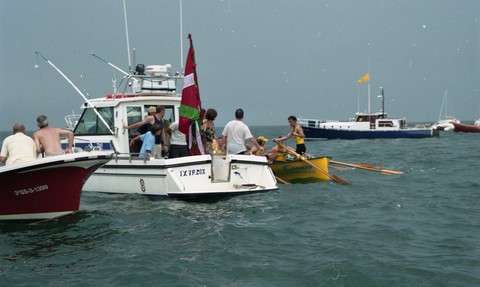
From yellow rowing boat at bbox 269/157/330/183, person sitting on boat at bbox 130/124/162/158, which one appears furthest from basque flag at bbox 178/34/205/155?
yellow rowing boat at bbox 269/157/330/183

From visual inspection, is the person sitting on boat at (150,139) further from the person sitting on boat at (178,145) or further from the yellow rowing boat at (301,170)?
the yellow rowing boat at (301,170)

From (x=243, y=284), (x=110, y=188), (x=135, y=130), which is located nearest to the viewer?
(x=243, y=284)

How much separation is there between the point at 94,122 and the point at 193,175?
4109mm

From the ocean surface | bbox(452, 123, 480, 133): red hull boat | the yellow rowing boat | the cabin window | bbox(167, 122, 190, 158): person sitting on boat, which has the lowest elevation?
bbox(452, 123, 480, 133): red hull boat

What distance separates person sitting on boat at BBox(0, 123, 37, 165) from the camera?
32.2 ft

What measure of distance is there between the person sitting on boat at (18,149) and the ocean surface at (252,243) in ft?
4.19

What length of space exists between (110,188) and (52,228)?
3087 mm

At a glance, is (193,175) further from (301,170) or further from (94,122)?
(301,170)

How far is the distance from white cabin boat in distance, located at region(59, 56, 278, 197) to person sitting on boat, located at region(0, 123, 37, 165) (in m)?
1.05

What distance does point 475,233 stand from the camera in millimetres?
9555

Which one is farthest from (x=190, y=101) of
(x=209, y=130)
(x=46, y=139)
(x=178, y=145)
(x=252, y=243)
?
(x=252, y=243)

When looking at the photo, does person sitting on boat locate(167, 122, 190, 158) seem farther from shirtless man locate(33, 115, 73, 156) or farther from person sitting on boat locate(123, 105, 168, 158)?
shirtless man locate(33, 115, 73, 156)

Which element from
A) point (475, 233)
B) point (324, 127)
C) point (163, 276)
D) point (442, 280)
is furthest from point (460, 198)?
point (324, 127)

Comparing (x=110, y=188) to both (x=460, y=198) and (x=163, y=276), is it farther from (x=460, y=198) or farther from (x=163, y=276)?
(x=460, y=198)
